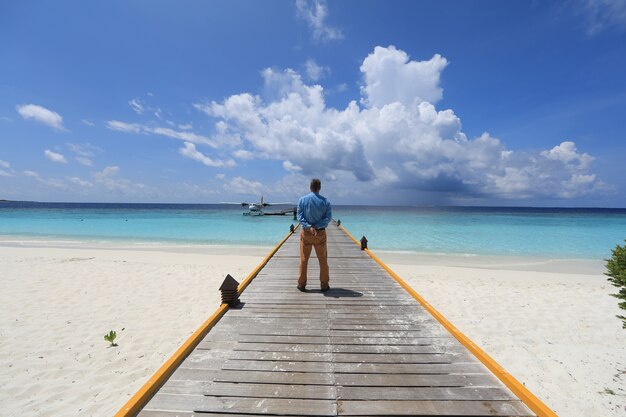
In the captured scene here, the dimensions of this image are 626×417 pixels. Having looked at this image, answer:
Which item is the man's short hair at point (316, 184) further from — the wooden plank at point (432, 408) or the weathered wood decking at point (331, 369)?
the wooden plank at point (432, 408)

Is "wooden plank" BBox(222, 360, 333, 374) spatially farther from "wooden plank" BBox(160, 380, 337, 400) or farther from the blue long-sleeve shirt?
the blue long-sleeve shirt

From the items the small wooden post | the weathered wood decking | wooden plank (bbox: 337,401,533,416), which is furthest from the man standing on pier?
wooden plank (bbox: 337,401,533,416)

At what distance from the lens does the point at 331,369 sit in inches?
124

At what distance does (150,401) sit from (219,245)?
802 inches

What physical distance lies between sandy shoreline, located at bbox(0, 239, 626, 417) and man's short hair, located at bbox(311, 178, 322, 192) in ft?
14.7

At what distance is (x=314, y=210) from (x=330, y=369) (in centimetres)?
304

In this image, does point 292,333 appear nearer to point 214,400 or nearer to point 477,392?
point 214,400

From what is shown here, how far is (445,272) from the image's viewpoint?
520 inches

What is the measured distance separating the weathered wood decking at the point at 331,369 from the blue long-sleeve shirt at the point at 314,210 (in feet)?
5.26

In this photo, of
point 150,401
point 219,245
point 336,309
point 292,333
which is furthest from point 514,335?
point 219,245

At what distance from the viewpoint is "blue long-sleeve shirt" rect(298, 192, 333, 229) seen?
5.58 metres

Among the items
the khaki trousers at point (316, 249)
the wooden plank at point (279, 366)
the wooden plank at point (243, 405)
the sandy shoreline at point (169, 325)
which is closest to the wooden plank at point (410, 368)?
the wooden plank at point (279, 366)

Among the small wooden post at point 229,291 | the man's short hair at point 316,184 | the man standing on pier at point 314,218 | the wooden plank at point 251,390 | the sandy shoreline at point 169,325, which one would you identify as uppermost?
the man's short hair at point 316,184

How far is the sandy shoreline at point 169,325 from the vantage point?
4410 mm
